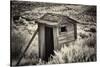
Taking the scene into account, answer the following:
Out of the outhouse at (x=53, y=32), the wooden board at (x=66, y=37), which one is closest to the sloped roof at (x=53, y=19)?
the outhouse at (x=53, y=32)

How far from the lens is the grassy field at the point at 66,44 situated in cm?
221

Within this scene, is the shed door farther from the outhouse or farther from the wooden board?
the wooden board

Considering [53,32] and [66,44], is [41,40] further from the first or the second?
[66,44]

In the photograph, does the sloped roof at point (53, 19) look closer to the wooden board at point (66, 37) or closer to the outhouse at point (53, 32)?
the outhouse at point (53, 32)

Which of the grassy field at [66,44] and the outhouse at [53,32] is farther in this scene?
the outhouse at [53,32]

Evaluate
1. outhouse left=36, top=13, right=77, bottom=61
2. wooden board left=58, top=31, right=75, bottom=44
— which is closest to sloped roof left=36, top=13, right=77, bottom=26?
outhouse left=36, top=13, right=77, bottom=61

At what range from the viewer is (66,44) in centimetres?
244

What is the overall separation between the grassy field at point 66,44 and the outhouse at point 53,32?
6 centimetres

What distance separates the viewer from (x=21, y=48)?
2.22 meters

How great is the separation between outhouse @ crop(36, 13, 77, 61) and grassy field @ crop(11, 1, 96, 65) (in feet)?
0.18

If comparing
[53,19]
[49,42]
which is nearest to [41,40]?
[49,42]
